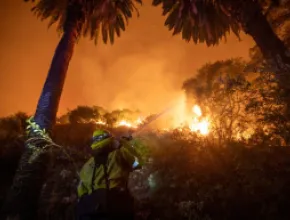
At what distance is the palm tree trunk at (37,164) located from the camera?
28.6 ft

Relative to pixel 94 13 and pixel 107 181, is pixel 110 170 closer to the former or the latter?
pixel 107 181

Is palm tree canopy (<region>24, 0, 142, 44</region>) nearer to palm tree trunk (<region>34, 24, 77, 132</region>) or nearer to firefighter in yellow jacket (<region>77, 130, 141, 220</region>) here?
palm tree trunk (<region>34, 24, 77, 132</region>)

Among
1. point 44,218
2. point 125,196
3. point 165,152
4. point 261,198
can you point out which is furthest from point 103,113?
point 125,196

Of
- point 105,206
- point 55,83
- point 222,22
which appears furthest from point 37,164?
point 222,22

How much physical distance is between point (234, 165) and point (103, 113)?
663 inches

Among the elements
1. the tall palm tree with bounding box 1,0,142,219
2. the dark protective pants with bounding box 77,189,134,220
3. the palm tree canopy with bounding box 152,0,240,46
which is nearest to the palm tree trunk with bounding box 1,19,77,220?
the tall palm tree with bounding box 1,0,142,219

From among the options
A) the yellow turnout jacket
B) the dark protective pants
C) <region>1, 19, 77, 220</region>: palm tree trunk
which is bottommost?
the dark protective pants

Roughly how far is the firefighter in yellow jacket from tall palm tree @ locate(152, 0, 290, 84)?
611 cm

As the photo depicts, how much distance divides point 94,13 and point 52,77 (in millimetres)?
4385

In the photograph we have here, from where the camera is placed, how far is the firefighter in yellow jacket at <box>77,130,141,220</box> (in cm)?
464

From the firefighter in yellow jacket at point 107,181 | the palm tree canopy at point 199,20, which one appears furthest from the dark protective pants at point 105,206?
the palm tree canopy at point 199,20

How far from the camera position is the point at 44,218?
29.2 feet

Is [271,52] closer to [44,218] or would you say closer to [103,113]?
[44,218]

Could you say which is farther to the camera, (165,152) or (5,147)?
(5,147)
